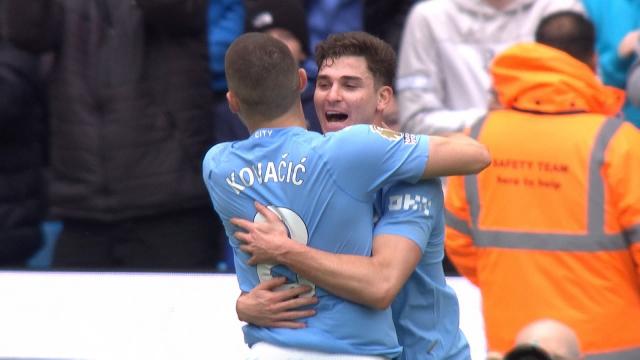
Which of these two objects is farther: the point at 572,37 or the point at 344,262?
the point at 572,37

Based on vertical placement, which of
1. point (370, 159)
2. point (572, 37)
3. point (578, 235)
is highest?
point (370, 159)

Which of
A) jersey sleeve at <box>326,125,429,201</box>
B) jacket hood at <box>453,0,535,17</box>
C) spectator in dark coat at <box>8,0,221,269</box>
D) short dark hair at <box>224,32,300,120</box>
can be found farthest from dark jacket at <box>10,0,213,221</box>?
jersey sleeve at <box>326,125,429,201</box>

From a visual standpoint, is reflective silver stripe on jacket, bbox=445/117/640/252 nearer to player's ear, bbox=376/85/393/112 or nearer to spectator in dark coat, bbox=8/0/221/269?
player's ear, bbox=376/85/393/112

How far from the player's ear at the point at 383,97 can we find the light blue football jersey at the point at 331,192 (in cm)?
46

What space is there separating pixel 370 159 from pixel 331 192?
119 millimetres

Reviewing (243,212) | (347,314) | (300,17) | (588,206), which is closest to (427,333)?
(347,314)

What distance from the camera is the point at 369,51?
4.20 metres

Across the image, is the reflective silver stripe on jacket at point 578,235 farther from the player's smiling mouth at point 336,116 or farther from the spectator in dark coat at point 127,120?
the spectator in dark coat at point 127,120

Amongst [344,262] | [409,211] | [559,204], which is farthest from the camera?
[559,204]

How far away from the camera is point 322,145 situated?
12.1 feet

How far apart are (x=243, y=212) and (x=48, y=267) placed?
2.96 meters

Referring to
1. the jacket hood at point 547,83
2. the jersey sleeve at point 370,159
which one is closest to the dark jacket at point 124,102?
the jacket hood at point 547,83

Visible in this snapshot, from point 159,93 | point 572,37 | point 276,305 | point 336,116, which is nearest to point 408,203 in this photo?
point 276,305

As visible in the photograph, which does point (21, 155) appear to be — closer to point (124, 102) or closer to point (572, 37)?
point (124, 102)
